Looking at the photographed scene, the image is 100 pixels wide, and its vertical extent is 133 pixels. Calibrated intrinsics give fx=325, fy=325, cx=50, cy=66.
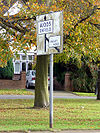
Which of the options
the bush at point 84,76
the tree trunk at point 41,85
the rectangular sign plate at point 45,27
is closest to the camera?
the rectangular sign plate at point 45,27

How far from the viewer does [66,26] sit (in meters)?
13.1

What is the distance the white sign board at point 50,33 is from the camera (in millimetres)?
8789

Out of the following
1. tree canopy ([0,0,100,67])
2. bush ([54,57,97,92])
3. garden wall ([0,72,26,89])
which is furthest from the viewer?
garden wall ([0,72,26,89])

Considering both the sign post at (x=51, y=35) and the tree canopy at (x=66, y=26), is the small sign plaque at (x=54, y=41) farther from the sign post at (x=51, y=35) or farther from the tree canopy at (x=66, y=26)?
the tree canopy at (x=66, y=26)

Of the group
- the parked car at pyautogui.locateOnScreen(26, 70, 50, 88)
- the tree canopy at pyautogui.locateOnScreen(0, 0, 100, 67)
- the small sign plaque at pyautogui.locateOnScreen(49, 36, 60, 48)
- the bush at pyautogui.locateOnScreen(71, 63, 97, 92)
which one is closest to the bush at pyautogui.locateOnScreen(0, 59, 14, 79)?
the parked car at pyautogui.locateOnScreen(26, 70, 50, 88)

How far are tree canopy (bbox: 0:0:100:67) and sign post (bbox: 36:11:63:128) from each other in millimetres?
3670

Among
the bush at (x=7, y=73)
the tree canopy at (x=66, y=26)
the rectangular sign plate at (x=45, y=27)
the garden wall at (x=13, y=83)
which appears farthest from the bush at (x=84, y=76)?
the rectangular sign plate at (x=45, y=27)

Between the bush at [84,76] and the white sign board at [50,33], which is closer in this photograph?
the white sign board at [50,33]

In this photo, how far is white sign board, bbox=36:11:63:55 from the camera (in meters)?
8.79

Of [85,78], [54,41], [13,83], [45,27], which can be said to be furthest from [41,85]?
[13,83]

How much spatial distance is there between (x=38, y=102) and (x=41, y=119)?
11.3 ft

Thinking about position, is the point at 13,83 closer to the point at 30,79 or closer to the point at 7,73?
the point at 7,73

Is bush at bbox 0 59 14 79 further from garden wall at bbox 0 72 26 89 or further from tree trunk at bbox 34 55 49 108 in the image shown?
tree trunk at bbox 34 55 49 108

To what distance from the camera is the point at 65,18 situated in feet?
44.5
